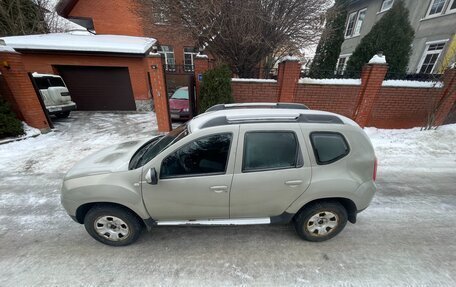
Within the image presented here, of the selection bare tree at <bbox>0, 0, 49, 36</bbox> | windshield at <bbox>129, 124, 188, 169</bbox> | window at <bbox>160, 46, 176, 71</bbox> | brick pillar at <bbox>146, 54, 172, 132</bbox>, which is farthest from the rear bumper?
bare tree at <bbox>0, 0, 49, 36</bbox>

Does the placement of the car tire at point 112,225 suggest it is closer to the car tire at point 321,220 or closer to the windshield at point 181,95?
the car tire at point 321,220

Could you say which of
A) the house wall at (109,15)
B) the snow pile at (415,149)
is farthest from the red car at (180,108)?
the house wall at (109,15)

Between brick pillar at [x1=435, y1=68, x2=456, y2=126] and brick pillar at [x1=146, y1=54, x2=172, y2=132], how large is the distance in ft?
29.8

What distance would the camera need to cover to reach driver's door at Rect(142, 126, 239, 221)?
220cm

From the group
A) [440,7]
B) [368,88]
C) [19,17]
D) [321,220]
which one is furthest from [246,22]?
[19,17]

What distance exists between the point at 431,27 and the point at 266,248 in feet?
54.7

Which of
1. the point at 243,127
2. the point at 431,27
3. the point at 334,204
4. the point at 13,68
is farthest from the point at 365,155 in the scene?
the point at 431,27

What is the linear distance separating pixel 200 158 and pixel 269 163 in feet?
2.66

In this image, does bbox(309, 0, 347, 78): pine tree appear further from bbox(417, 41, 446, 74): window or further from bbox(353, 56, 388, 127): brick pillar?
bbox(417, 41, 446, 74): window

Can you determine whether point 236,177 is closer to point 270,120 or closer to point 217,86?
point 270,120

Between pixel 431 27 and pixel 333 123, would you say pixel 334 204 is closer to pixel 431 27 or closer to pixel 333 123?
pixel 333 123

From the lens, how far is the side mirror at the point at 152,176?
2.10 m

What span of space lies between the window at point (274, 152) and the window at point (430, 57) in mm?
14848

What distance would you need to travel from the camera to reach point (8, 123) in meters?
5.89
